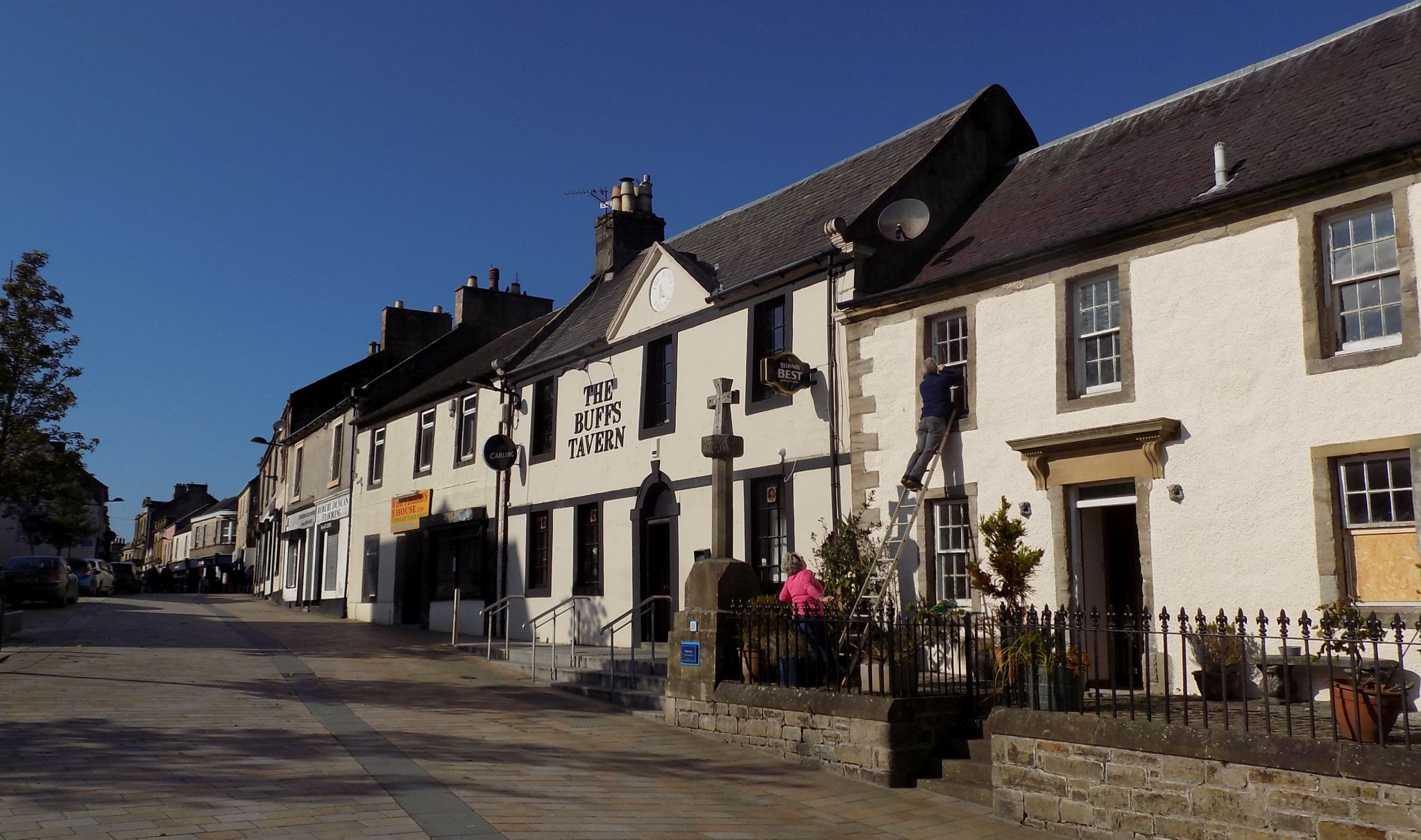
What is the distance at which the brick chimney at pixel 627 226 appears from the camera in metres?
25.9

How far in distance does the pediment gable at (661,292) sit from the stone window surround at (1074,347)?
6.64 metres

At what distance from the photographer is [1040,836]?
878 centimetres

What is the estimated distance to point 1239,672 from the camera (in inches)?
424

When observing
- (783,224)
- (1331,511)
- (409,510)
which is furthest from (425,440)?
(1331,511)

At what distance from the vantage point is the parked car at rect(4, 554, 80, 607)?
28.1 metres

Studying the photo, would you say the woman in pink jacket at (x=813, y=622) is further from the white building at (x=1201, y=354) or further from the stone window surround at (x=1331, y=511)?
the stone window surround at (x=1331, y=511)

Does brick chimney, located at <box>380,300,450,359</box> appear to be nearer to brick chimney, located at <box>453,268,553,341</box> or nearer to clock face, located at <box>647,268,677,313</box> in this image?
brick chimney, located at <box>453,268,553,341</box>

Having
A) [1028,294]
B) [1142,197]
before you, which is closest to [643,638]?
[1028,294]

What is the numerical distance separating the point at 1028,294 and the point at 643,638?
892 cm

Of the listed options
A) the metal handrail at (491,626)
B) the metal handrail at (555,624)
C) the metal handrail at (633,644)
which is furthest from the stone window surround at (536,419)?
the metal handrail at (633,644)

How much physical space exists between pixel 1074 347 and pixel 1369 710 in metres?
6.07

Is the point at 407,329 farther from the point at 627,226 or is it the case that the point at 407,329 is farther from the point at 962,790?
the point at 962,790

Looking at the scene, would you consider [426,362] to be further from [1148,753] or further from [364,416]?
[1148,753]

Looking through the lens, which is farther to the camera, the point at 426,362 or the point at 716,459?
the point at 426,362
